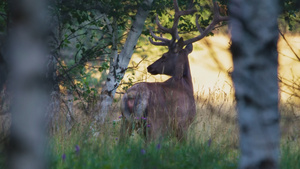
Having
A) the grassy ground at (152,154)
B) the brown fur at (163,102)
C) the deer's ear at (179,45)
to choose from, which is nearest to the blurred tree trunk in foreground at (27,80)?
the grassy ground at (152,154)

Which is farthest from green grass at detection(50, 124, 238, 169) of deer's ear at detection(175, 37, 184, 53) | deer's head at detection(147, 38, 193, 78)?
deer's ear at detection(175, 37, 184, 53)

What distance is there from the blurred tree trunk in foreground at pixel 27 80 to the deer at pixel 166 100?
140 inches

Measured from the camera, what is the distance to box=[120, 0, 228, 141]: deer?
6234 mm

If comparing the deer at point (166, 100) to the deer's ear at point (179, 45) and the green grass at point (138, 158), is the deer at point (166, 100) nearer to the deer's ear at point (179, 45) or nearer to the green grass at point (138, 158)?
the deer's ear at point (179, 45)

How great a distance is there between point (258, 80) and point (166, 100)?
3.72m

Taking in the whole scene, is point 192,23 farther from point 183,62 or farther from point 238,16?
point 238,16

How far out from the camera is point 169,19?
369 inches

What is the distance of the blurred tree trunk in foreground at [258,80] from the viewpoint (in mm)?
2229

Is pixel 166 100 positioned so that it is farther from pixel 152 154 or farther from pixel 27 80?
pixel 27 80

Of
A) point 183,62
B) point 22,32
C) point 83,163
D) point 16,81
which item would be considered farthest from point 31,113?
point 183,62

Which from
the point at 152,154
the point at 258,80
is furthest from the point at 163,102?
the point at 258,80

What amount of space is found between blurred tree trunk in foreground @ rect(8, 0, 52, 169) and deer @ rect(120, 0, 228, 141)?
355 centimetres

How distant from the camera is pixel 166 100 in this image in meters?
5.92

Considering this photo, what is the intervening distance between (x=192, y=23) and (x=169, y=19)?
1.99 ft
